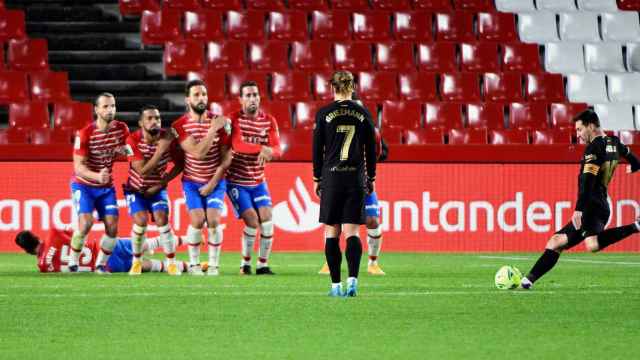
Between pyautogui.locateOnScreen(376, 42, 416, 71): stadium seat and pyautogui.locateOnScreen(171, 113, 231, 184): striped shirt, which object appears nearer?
pyautogui.locateOnScreen(171, 113, 231, 184): striped shirt

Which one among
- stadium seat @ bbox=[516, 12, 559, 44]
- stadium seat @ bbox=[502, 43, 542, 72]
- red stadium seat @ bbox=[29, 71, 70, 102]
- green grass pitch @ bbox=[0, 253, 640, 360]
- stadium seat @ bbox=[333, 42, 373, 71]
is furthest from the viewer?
stadium seat @ bbox=[516, 12, 559, 44]

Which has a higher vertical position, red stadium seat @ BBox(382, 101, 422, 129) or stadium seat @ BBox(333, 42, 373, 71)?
stadium seat @ BBox(333, 42, 373, 71)

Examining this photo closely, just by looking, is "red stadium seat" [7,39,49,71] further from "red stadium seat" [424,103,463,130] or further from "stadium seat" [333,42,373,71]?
"red stadium seat" [424,103,463,130]

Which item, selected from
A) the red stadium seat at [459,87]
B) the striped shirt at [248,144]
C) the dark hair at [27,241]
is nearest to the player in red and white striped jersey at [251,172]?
the striped shirt at [248,144]

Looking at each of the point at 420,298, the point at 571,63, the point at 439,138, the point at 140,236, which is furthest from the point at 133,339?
the point at 571,63

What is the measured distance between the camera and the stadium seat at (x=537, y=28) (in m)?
21.8

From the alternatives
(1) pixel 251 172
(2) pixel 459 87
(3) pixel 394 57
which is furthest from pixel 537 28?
(1) pixel 251 172

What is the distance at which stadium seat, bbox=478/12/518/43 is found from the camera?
21.6 metres

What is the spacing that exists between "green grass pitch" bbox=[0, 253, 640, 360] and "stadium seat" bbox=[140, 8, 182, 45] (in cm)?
857

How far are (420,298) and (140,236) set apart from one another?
409cm

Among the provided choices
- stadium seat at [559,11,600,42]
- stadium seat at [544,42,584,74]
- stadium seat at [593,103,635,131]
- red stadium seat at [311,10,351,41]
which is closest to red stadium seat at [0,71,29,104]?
red stadium seat at [311,10,351,41]

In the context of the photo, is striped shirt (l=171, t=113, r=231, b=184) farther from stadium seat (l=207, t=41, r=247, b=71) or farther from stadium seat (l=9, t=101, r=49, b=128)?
stadium seat (l=207, t=41, r=247, b=71)

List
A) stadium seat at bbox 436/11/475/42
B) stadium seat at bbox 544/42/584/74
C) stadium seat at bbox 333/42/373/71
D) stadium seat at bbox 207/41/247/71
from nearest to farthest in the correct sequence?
1. stadium seat at bbox 207/41/247/71
2. stadium seat at bbox 333/42/373/71
3. stadium seat at bbox 436/11/475/42
4. stadium seat at bbox 544/42/584/74

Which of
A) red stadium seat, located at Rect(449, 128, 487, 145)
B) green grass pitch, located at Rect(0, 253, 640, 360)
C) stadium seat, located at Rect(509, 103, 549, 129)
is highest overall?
stadium seat, located at Rect(509, 103, 549, 129)
